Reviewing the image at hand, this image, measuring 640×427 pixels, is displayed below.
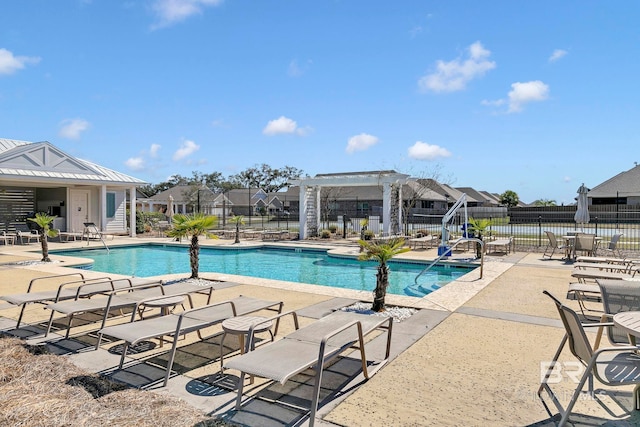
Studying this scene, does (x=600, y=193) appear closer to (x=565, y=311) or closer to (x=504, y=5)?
(x=504, y=5)

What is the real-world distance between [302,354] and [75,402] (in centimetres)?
179

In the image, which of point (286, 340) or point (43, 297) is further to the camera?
point (43, 297)

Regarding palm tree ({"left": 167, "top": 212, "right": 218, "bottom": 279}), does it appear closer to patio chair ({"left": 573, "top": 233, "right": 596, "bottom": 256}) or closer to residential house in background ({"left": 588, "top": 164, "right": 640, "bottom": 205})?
patio chair ({"left": 573, "top": 233, "right": 596, "bottom": 256})

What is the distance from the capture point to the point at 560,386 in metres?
3.46

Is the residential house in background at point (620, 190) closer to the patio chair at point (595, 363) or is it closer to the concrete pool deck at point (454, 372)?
the concrete pool deck at point (454, 372)

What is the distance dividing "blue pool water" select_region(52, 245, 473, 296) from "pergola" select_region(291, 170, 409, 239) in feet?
12.1

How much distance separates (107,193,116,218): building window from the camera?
21.7 meters

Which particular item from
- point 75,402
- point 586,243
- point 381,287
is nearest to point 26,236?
point 381,287

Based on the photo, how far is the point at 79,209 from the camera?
69.3 ft

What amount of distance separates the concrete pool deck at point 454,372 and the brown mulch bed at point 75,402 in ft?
0.65

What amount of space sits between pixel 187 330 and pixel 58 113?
21432 millimetres

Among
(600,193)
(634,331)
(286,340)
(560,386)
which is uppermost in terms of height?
(600,193)

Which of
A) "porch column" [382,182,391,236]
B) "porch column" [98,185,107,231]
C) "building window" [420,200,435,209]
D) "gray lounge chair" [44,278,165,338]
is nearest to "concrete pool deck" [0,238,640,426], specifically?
"gray lounge chair" [44,278,165,338]

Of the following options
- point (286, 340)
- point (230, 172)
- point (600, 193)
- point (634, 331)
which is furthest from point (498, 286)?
point (230, 172)
